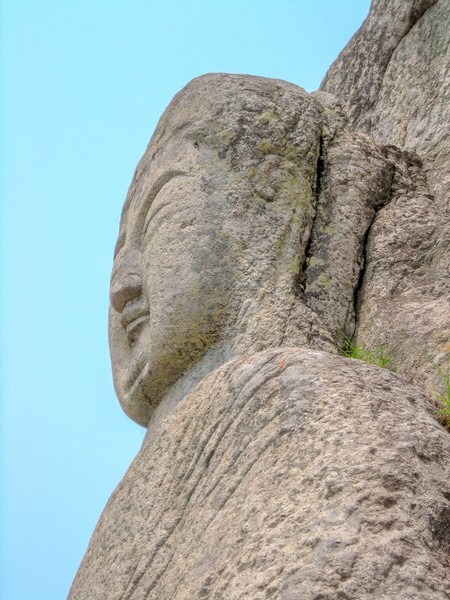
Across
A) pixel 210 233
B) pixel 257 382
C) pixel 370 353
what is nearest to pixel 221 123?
pixel 210 233

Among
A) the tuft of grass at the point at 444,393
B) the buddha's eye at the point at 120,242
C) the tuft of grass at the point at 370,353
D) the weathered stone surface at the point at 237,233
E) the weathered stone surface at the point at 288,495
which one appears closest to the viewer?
the weathered stone surface at the point at 288,495

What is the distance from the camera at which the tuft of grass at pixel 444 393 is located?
2.77 m

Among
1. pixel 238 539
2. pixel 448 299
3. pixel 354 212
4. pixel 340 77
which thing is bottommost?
pixel 238 539

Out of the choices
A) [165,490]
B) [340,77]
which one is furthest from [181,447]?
[340,77]

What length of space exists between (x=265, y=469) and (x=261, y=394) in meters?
0.25

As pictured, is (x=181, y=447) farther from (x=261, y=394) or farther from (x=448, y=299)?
(x=448, y=299)

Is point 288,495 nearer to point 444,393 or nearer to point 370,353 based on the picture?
point 444,393

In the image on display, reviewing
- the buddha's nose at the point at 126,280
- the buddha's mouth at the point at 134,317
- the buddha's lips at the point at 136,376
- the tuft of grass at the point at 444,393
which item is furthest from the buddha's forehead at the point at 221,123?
the tuft of grass at the point at 444,393

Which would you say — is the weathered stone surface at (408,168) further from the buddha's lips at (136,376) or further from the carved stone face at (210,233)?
the buddha's lips at (136,376)

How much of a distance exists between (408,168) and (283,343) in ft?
3.55

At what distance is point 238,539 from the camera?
248 centimetres

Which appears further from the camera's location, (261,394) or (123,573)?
(123,573)

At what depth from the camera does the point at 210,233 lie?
3.61m

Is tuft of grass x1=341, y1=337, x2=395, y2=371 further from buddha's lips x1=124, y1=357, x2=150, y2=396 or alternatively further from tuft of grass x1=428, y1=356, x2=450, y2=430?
buddha's lips x1=124, y1=357, x2=150, y2=396
